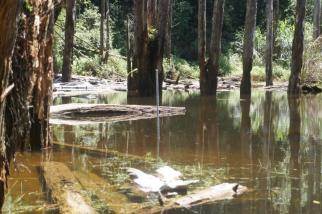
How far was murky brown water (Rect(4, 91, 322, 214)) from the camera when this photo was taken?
6441mm

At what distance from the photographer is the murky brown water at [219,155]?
254 inches

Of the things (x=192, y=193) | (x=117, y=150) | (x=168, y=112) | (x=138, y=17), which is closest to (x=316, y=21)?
(x=138, y=17)

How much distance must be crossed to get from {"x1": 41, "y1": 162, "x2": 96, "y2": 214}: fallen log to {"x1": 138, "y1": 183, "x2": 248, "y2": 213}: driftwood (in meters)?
0.65

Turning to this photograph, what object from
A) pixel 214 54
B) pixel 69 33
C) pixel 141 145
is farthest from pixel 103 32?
pixel 141 145

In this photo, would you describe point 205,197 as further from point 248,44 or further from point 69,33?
point 69,33

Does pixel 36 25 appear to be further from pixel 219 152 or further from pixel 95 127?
pixel 95 127

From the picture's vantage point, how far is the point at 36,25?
8078mm

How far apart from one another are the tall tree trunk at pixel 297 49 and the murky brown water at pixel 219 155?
321 inches

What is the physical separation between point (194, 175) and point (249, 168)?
0.99 meters

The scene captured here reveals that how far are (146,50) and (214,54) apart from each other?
3410 mm

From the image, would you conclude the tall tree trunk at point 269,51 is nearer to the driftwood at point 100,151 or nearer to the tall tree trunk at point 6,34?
the driftwood at point 100,151

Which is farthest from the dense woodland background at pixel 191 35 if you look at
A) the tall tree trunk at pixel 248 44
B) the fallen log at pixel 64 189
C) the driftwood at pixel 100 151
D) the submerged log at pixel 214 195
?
the submerged log at pixel 214 195

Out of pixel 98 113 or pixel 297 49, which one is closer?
pixel 98 113

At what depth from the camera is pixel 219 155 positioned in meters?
9.21
